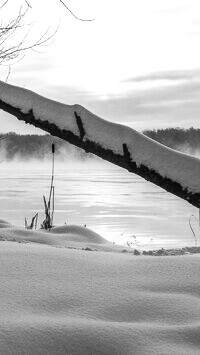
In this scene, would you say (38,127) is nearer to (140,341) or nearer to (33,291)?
(33,291)

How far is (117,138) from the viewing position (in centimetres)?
218

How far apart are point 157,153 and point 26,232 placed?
4.93 metres

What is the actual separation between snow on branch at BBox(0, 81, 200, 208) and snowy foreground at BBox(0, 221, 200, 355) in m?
0.61

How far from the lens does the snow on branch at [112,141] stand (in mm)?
2080

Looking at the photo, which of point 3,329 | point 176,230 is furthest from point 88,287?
point 176,230

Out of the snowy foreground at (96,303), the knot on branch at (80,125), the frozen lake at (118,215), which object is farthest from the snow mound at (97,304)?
the frozen lake at (118,215)

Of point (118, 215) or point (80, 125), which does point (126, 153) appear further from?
point (118, 215)

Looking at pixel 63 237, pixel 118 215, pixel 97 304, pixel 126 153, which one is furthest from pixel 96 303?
pixel 118 215

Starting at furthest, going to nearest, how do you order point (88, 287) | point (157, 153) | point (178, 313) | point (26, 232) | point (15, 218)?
point (15, 218)
point (26, 232)
point (88, 287)
point (178, 313)
point (157, 153)

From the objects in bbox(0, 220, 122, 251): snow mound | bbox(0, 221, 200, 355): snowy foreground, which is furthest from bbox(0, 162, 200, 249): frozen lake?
bbox(0, 221, 200, 355): snowy foreground

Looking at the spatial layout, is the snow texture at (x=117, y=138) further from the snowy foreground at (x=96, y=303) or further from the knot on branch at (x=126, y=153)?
the snowy foreground at (x=96, y=303)

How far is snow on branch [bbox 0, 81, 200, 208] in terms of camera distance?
6.82 feet

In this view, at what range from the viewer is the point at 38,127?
2467 millimetres

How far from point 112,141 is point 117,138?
3 cm
